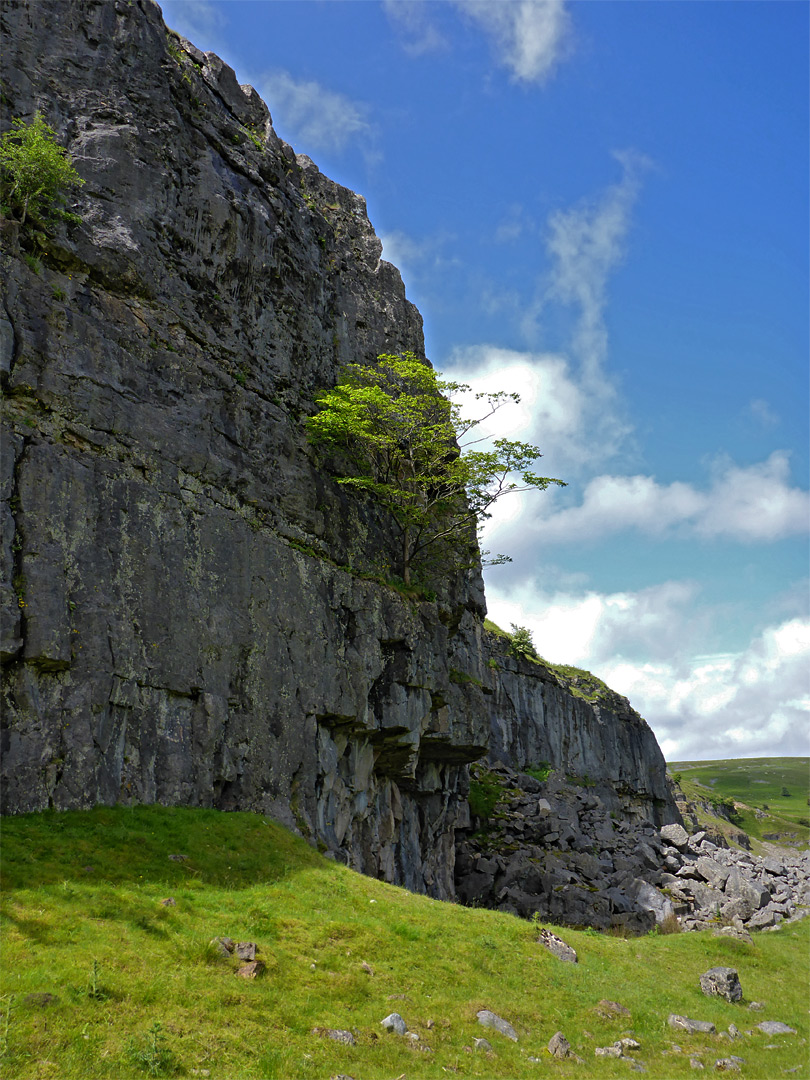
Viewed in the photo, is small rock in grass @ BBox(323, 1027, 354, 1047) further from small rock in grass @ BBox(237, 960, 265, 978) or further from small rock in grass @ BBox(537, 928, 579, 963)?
small rock in grass @ BBox(537, 928, 579, 963)

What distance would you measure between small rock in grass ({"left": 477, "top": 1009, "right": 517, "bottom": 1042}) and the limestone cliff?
39.1 ft

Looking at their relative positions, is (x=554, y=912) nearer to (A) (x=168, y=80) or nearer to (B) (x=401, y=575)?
(B) (x=401, y=575)

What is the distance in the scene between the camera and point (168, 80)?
32469 mm

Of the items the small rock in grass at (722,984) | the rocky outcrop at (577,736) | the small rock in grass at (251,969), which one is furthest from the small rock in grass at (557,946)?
the rocky outcrop at (577,736)

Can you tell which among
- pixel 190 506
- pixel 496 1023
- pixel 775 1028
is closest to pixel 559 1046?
pixel 496 1023

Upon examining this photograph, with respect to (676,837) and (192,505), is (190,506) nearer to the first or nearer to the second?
(192,505)

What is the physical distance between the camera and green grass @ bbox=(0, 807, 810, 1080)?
11.8 metres

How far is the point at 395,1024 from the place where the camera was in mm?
14477

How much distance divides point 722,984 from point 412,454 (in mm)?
28068

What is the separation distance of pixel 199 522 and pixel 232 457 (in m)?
4.16

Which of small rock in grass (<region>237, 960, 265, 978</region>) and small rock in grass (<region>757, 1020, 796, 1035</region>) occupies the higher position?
small rock in grass (<region>237, 960, 265, 978</region>)

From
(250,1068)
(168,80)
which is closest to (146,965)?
(250,1068)

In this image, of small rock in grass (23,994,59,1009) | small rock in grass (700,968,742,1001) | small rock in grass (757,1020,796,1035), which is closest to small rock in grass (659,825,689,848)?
small rock in grass (700,968,742,1001)

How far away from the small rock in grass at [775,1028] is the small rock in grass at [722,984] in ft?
6.01
